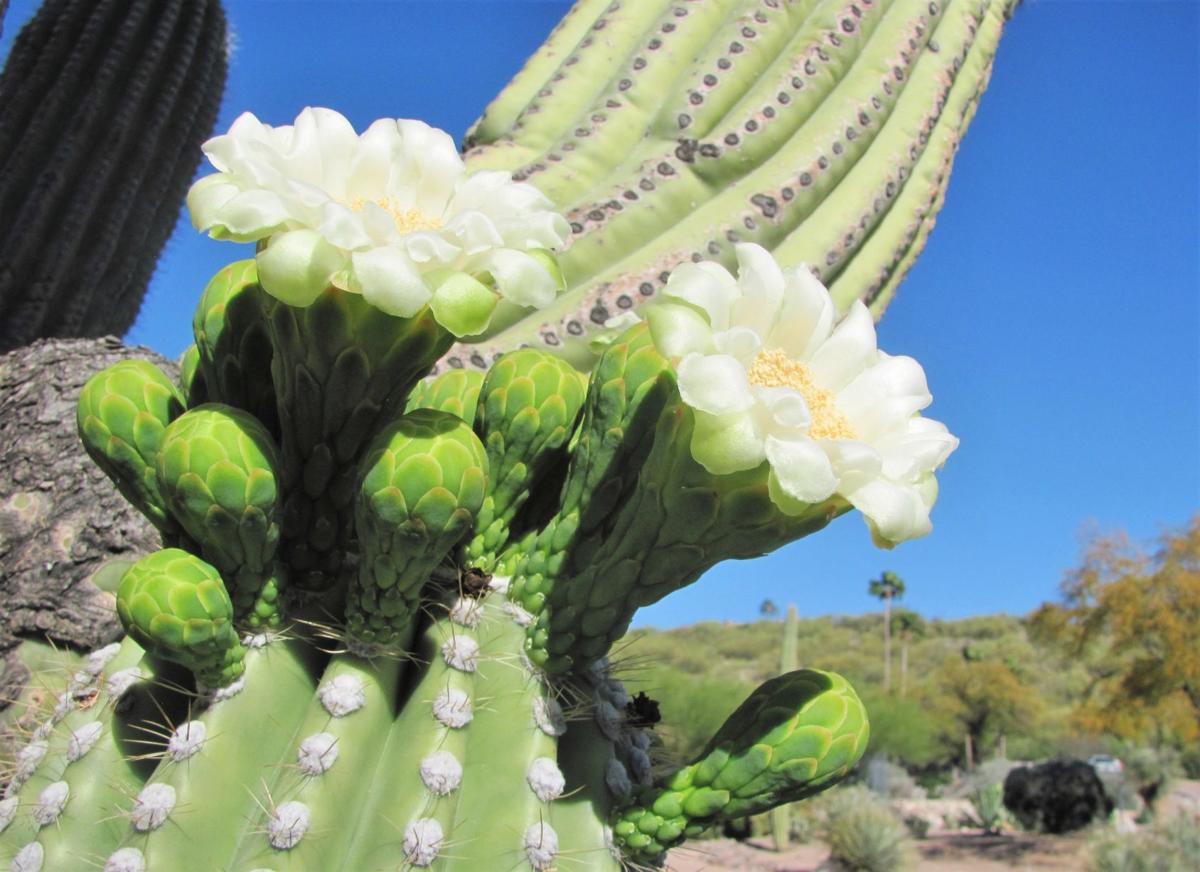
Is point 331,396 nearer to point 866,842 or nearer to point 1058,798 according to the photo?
point 866,842

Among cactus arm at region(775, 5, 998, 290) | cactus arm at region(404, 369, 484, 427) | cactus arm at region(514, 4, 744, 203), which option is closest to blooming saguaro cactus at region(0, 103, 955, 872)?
cactus arm at region(404, 369, 484, 427)

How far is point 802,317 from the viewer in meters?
1.17

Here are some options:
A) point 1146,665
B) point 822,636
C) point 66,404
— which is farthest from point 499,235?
point 822,636

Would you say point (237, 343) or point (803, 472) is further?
point (237, 343)

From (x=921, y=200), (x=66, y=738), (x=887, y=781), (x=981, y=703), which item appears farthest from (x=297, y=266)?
(x=981, y=703)

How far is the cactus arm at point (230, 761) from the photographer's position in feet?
3.57

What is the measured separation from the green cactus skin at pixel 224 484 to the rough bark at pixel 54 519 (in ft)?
3.15

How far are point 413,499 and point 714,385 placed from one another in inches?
12.3

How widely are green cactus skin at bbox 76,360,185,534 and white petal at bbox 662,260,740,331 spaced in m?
0.60

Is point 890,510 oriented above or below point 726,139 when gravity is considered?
below

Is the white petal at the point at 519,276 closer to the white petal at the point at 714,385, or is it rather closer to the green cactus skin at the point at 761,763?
the white petal at the point at 714,385

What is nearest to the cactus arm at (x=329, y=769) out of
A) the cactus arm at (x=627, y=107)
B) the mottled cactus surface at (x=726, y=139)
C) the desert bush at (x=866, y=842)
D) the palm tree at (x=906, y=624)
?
the mottled cactus surface at (x=726, y=139)

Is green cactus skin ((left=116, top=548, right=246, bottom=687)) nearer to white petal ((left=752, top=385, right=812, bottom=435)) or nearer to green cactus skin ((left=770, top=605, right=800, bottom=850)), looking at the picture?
white petal ((left=752, top=385, right=812, bottom=435))

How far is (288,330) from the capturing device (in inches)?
45.1
